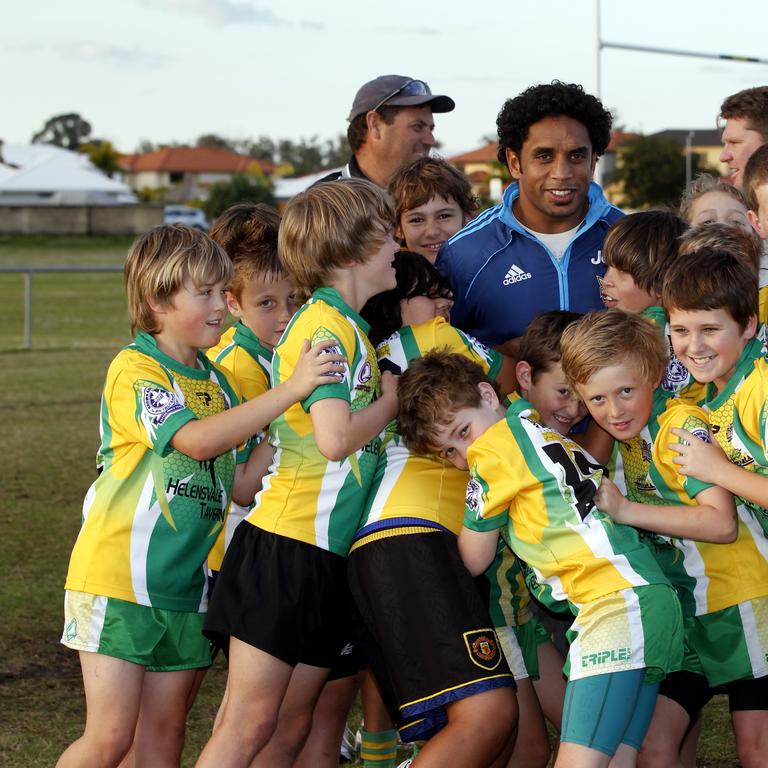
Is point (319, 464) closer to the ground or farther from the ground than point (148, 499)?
farther from the ground

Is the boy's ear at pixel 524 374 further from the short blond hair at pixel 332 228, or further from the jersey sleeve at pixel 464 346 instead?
the short blond hair at pixel 332 228

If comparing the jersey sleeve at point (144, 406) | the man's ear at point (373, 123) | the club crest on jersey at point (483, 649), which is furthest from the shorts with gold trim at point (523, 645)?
the man's ear at point (373, 123)

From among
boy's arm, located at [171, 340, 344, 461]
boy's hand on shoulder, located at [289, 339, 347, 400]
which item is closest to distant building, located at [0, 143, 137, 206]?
boy's arm, located at [171, 340, 344, 461]

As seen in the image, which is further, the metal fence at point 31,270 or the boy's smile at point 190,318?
the metal fence at point 31,270

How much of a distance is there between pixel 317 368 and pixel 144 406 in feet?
1.94

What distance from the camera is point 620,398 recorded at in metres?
3.52

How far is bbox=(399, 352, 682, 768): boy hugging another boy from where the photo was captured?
10.8 feet

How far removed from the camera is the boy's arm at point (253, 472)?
403cm

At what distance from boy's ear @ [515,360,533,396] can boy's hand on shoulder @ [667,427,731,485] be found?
554 mm

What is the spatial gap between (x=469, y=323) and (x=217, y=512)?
1304 millimetres

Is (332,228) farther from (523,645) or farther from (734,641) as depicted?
(734,641)

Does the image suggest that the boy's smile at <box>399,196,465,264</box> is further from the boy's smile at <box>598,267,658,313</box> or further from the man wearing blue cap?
the man wearing blue cap

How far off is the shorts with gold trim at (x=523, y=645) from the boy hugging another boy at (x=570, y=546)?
16.5 inches

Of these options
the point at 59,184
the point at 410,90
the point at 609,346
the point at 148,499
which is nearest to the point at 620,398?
the point at 609,346
